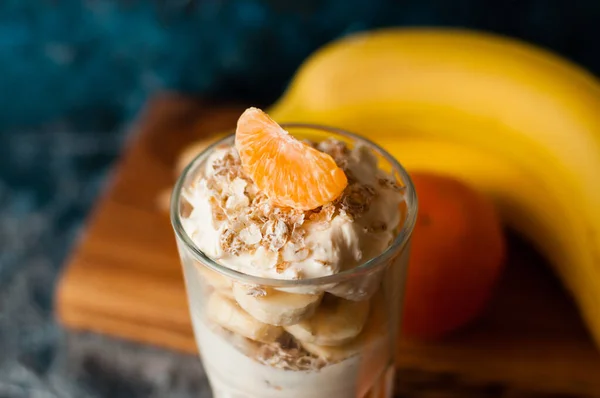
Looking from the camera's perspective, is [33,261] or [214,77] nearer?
[33,261]

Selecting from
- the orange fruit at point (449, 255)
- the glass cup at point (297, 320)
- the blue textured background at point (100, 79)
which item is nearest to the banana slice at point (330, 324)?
the glass cup at point (297, 320)

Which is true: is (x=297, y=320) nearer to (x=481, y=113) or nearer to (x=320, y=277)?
(x=320, y=277)

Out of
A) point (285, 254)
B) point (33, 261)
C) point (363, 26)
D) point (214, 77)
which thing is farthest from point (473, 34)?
point (33, 261)

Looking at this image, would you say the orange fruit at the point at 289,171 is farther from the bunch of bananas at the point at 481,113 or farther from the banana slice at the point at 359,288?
the bunch of bananas at the point at 481,113

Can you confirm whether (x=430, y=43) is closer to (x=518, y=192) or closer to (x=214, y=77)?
(x=518, y=192)

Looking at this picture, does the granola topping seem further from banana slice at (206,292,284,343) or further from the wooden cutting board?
the wooden cutting board

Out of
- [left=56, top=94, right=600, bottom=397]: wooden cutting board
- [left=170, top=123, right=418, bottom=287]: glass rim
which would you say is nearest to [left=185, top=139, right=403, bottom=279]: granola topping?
[left=170, top=123, right=418, bottom=287]: glass rim

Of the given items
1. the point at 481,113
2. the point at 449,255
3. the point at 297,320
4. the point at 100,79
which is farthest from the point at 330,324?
the point at 100,79
